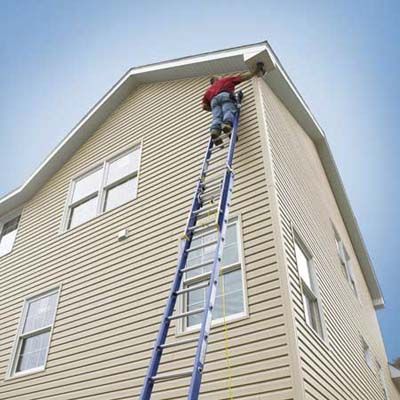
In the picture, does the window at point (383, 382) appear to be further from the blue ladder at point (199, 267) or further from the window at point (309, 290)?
the blue ladder at point (199, 267)

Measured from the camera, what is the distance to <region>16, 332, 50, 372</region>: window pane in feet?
23.7

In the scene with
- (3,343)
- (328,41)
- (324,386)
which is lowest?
(324,386)

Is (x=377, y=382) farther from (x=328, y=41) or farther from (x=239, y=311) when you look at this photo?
(x=328, y=41)

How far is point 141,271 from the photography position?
6.53 metres

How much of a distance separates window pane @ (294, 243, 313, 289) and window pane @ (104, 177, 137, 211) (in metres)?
3.21

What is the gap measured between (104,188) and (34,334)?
3002mm

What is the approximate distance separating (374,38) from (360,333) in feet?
196

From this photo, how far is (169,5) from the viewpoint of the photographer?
70000 mm

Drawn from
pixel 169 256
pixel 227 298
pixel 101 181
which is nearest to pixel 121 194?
pixel 101 181

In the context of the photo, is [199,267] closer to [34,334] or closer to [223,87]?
[223,87]

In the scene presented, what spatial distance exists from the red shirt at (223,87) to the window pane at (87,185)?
3326 mm

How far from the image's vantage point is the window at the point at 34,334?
7.29 m

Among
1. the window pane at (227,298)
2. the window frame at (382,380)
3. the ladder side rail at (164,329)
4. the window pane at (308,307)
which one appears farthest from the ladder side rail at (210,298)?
the window frame at (382,380)

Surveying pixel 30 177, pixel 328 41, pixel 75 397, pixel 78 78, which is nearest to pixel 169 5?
pixel 78 78
